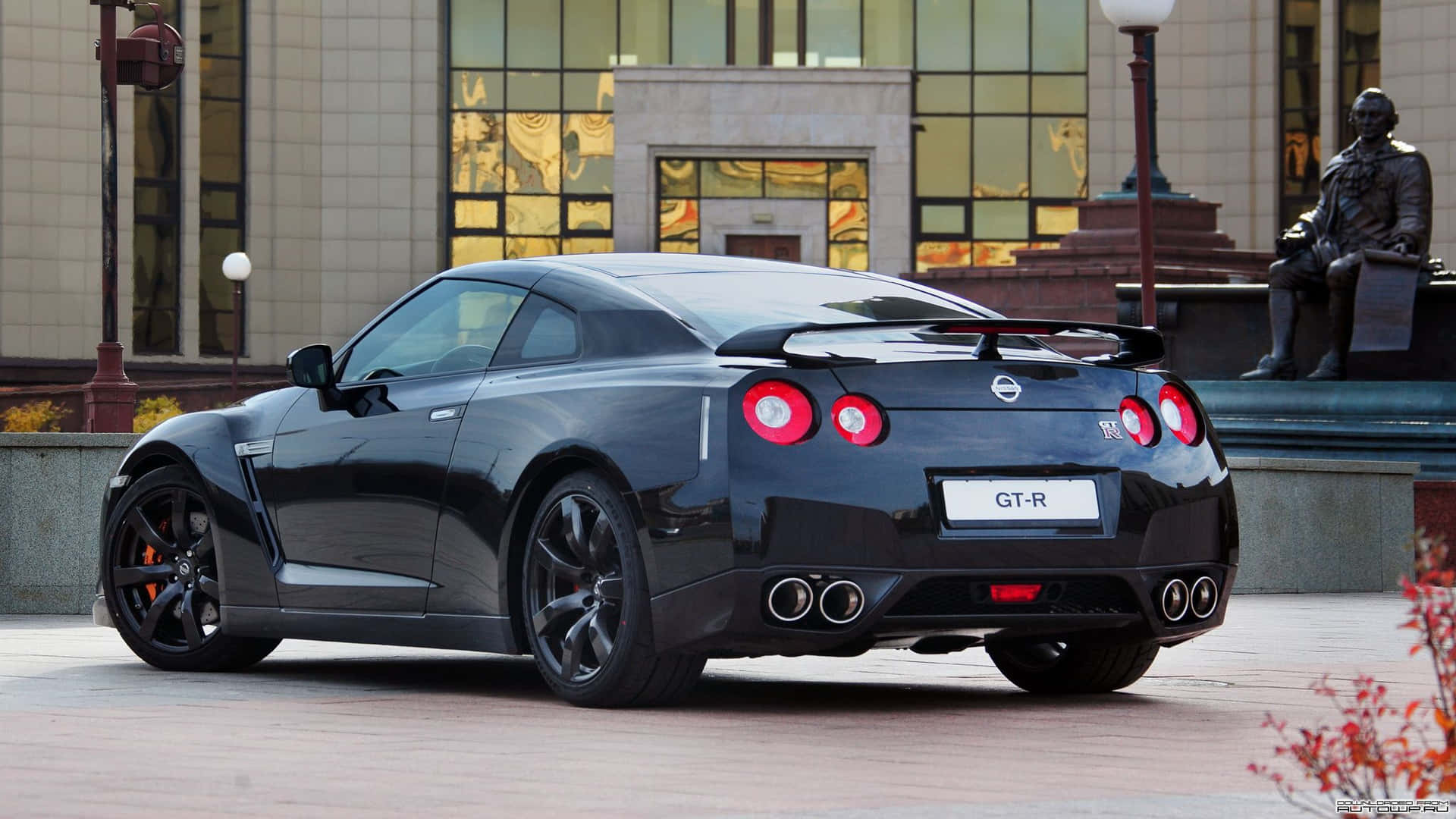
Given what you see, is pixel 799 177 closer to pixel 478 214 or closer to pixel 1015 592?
pixel 478 214

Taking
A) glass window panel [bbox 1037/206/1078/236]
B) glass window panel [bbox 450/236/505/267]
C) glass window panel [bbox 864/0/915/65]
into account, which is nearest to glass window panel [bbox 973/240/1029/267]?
glass window panel [bbox 1037/206/1078/236]

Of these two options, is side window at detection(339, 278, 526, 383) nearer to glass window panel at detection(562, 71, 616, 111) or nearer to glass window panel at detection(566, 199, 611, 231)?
glass window panel at detection(562, 71, 616, 111)

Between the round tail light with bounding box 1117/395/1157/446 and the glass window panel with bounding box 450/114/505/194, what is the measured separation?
44.9 metres

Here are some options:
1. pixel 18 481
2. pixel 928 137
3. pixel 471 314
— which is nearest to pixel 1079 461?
pixel 471 314

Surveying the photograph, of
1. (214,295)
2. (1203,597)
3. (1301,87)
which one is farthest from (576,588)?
(214,295)

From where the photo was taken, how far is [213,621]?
8141mm

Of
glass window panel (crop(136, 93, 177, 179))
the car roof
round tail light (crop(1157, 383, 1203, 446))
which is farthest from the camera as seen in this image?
glass window panel (crop(136, 93, 177, 179))

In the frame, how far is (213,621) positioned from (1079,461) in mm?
3359

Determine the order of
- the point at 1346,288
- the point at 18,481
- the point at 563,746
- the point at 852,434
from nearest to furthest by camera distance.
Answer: the point at 563,746
the point at 852,434
the point at 18,481
the point at 1346,288

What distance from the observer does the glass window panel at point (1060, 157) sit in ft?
164

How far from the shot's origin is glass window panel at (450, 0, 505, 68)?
167ft

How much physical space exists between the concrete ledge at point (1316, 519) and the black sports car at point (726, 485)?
21.9 ft

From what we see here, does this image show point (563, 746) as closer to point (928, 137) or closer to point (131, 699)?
point (131, 699)

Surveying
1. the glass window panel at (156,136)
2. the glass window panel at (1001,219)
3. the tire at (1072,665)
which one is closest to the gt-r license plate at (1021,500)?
the tire at (1072,665)
